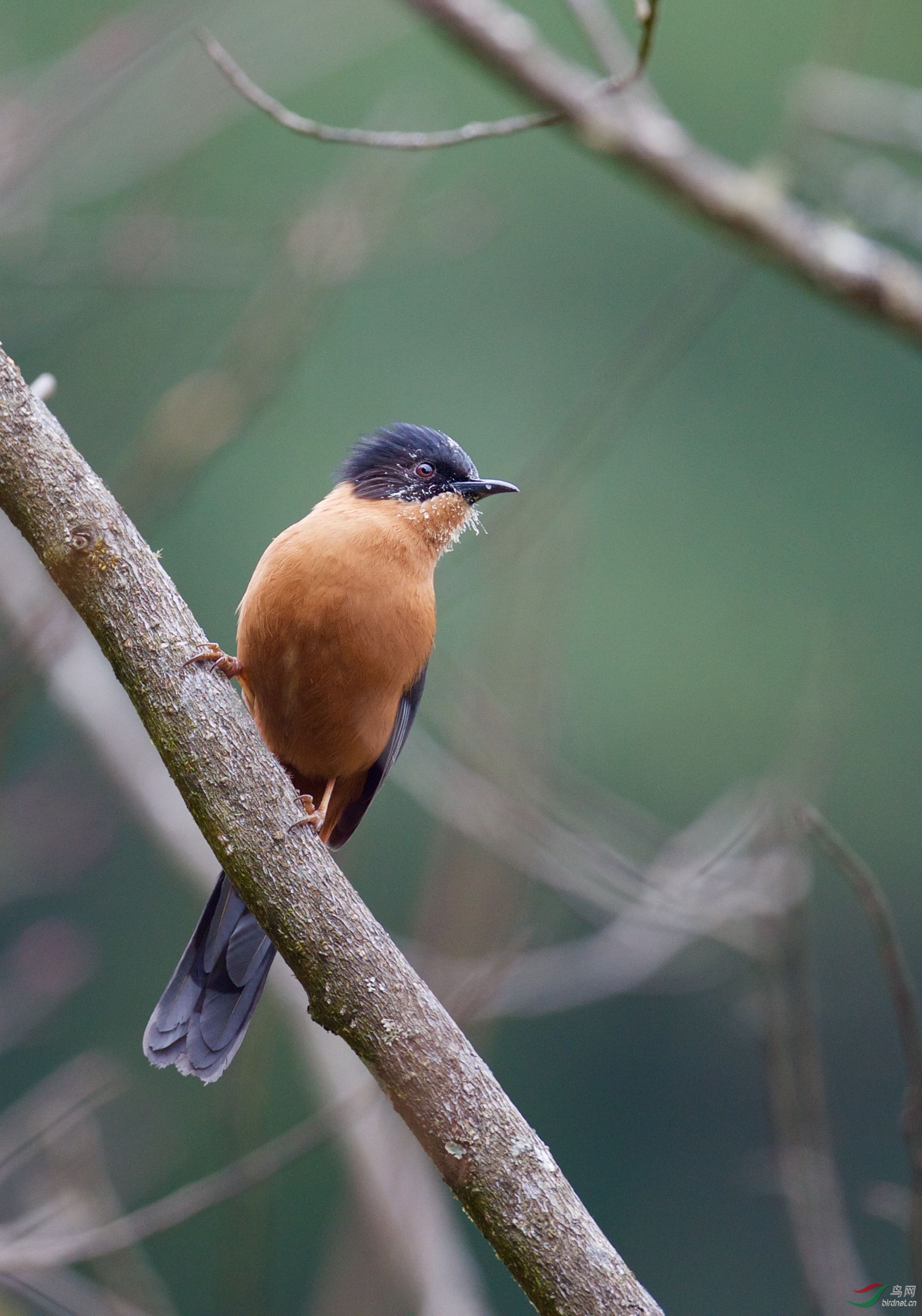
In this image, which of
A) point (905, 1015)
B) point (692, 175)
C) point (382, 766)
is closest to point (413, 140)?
point (382, 766)

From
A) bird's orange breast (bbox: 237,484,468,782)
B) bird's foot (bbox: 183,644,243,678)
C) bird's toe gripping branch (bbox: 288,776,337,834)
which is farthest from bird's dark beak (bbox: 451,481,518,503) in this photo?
bird's foot (bbox: 183,644,243,678)

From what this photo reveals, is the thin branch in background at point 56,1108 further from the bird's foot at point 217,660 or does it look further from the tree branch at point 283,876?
the tree branch at point 283,876

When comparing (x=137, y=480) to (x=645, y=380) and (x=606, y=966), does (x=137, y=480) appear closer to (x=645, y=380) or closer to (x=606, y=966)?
(x=645, y=380)

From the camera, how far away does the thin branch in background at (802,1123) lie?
2652 millimetres

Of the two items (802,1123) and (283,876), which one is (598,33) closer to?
(283,876)

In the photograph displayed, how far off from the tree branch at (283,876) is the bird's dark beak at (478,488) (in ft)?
4.94

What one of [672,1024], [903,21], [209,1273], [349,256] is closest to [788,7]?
[903,21]

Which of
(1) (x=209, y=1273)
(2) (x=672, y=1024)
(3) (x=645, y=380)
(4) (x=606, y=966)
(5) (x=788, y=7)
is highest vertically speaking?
(5) (x=788, y=7)

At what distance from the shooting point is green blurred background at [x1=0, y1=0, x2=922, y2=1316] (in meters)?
3.82

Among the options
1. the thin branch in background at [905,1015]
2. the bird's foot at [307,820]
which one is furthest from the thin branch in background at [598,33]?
the thin branch in background at [905,1015]

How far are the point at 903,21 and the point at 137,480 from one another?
776cm

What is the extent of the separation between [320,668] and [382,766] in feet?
1.81

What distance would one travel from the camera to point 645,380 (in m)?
3.32

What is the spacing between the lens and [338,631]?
2.99m
